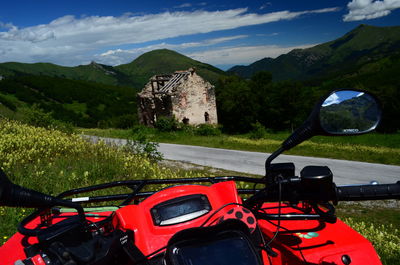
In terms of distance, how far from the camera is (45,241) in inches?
64.5

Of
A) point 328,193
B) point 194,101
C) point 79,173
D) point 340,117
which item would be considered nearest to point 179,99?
point 194,101

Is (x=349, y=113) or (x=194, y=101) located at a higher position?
(x=349, y=113)

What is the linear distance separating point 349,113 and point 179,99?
114ft

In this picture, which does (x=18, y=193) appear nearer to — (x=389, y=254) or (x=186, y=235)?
(x=186, y=235)

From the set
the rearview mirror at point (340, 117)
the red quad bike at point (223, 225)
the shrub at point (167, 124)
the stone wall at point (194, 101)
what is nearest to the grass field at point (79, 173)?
the red quad bike at point (223, 225)

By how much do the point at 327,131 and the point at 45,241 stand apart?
1.61 m

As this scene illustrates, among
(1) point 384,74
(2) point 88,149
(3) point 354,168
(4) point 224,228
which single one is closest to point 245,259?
Answer: (4) point 224,228

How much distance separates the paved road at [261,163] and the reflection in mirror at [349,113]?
11747 mm

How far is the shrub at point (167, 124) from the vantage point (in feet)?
111

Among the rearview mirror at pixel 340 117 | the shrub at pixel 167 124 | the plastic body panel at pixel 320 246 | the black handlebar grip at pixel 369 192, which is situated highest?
the rearview mirror at pixel 340 117

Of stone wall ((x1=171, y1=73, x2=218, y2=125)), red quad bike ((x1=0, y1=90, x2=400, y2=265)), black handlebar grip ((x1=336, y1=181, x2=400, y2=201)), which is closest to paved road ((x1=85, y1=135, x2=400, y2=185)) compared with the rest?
red quad bike ((x1=0, y1=90, x2=400, y2=265))

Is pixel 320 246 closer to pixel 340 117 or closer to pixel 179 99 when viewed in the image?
pixel 340 117

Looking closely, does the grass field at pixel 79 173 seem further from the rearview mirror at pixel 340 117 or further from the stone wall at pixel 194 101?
the stone wall at pixel 194 101

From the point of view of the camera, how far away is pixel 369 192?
1983 millimetres
